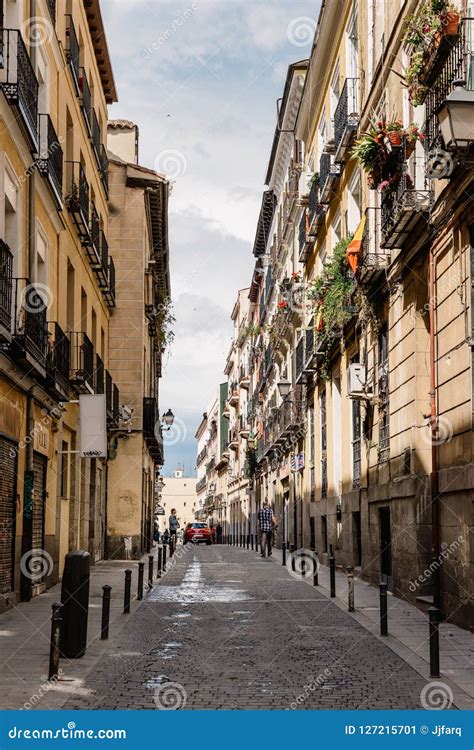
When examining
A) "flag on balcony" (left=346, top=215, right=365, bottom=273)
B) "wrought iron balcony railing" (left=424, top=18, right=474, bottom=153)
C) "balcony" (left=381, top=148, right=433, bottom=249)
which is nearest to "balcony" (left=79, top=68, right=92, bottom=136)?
"flag on balcony" (left=346, top=215, right=365, bottom=273)

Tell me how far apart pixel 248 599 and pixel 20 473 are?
→ 443 centimetres

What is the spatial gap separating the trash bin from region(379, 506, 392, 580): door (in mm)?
7872

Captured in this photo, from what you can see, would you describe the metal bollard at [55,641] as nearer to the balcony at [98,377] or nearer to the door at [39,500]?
the door at [39,500]

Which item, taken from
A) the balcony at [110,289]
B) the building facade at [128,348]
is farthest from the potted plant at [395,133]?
the building facade at [128,348]

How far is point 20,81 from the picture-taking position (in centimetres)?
1359

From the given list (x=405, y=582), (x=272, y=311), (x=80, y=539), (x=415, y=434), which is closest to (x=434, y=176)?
(x=415, y=434)

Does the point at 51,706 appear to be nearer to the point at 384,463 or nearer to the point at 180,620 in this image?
the point at 180,620

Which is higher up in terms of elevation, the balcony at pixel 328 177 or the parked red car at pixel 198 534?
the balcony at pixel 328 177

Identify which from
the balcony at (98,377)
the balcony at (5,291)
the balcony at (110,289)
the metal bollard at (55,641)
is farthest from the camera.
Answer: the balcony at (110,289)

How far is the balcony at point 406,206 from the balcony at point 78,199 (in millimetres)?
7166

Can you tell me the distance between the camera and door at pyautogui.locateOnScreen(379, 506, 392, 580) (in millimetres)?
16438

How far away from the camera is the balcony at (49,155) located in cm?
1560

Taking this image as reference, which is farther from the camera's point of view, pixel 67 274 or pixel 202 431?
pixel 202 431

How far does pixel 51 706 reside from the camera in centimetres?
723
